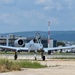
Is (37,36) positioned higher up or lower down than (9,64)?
higher up

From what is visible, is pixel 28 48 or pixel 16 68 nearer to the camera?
pixel 16 68

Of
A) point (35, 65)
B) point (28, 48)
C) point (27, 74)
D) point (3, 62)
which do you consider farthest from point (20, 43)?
point (27, 74)

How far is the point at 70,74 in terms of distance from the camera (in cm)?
2448

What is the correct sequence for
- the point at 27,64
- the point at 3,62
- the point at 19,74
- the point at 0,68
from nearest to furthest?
the point at 19,74 → the point at 0,68 → the point at 3,62 → the point at 27,64

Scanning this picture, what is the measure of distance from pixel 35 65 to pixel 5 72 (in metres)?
8.04

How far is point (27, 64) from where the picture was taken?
109 ft

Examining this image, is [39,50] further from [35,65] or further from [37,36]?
[35,65]

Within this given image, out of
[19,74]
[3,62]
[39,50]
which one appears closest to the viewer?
[19,74]

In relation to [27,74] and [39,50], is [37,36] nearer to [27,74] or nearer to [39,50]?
[39,50]

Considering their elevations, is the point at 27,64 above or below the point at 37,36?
below

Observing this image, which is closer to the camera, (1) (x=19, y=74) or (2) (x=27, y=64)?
(1) (x=19, y=74)

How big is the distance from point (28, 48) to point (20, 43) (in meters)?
4.41

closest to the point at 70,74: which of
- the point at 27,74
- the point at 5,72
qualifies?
the point at 27,74

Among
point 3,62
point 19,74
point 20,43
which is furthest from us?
point 20,43
